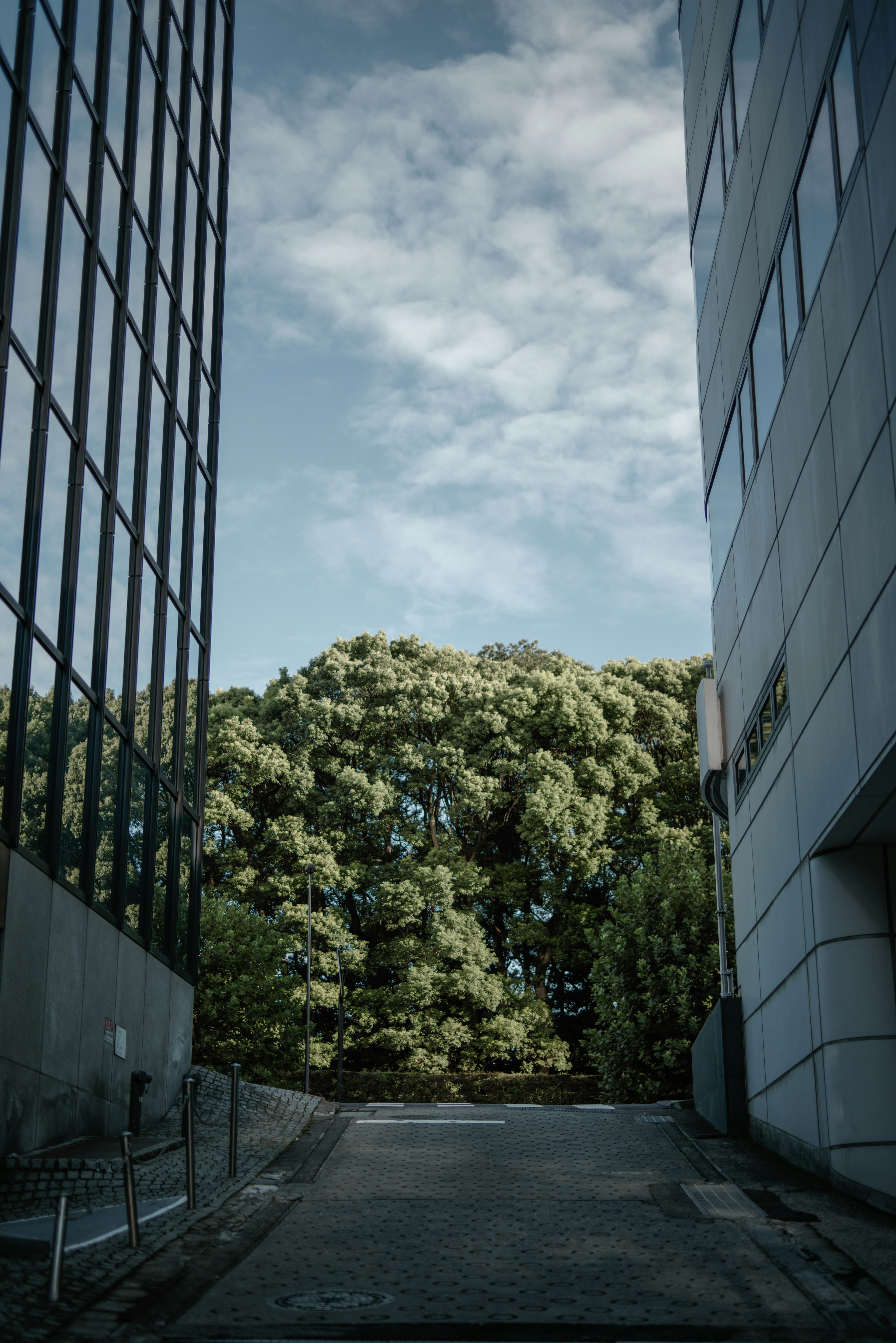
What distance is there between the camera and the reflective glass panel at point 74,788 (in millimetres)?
15234

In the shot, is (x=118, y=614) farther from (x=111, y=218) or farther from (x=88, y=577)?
(x=111, y=218)

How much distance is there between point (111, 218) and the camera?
17.9 metres

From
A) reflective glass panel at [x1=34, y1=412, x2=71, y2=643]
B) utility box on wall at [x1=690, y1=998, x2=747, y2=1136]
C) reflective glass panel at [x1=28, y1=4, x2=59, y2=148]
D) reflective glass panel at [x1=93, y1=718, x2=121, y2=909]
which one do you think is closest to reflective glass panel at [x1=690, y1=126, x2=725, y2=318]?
reflective glass panel at [x1=28, y1=4, x2=59, y2=148]

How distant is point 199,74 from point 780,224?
14664 mm

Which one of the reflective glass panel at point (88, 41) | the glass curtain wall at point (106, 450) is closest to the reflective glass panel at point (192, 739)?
the glass curtain wall at point (106, 450)

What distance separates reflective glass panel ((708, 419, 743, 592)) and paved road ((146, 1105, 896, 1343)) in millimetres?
8644

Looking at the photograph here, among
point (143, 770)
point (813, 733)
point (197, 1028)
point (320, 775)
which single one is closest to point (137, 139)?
point (143, 770)

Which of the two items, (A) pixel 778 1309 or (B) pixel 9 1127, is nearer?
(A) pixel 778 1309

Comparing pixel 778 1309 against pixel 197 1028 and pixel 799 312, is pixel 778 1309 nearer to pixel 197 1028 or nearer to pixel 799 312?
pixel 799 312

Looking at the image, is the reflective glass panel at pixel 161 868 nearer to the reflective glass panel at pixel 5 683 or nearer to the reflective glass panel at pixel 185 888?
the reflective glass panel at pixel 185 888

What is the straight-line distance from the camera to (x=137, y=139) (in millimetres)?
19109

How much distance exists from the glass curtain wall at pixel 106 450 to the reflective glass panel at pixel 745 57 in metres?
8.88

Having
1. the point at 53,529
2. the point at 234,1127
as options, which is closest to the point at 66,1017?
the point at 234,1127

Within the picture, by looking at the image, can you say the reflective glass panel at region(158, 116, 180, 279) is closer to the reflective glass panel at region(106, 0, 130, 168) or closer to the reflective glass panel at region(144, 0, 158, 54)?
the reflective glass panel at region(144, 0, 158, 54)
